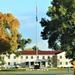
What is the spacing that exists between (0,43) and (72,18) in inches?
699

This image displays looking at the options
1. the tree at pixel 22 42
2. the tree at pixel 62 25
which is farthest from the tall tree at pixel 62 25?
the tree at pixel 22 42

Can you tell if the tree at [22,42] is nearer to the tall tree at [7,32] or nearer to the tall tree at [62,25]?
the tall tree at [7,32]

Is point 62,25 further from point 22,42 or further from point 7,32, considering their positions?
point 22,42

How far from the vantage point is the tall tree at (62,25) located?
61.8 meters

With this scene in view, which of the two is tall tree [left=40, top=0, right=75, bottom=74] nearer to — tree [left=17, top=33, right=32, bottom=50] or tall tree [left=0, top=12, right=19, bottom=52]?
tall tree [left=0, top=12, right=19, bottom=52]

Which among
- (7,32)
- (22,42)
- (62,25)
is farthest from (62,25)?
(22,42)

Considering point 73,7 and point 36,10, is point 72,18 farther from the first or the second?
point 36,10

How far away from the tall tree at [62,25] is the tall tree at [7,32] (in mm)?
11742

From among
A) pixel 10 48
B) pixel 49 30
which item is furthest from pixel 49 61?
pixel 49 30

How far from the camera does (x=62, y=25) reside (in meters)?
61.3

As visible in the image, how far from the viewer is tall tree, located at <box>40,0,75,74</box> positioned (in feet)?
Result: 203

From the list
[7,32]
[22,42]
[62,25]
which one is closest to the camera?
[62,25]

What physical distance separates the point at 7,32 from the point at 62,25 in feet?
59.6

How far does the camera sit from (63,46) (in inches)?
2468
